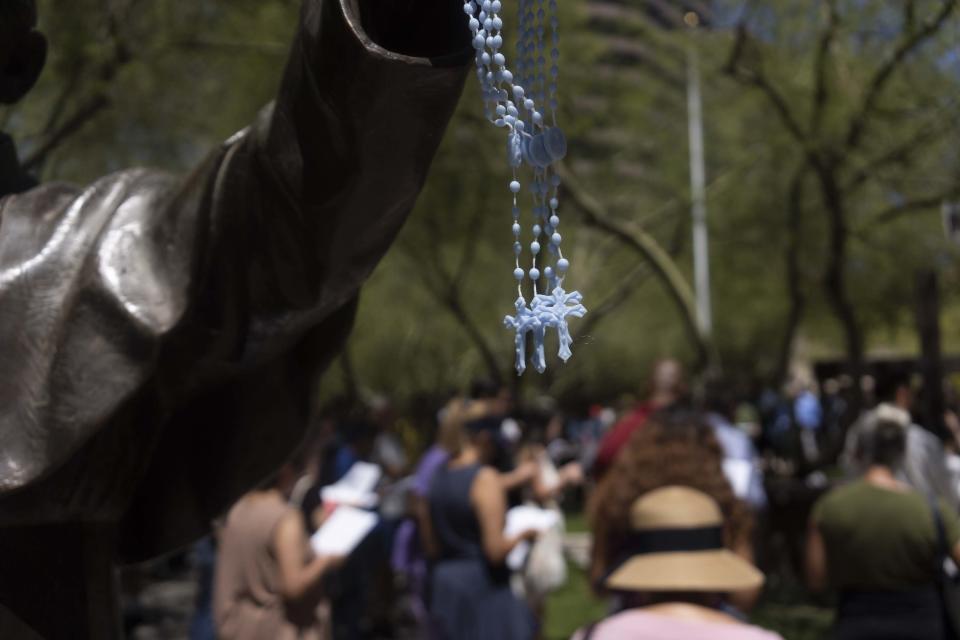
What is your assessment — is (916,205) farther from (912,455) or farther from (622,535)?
(622,535)

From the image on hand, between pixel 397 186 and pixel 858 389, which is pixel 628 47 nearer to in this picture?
→ pixel 858 389

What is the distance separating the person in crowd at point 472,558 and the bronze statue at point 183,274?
5.21 m

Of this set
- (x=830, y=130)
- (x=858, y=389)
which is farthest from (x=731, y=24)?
(x=858, y=389)

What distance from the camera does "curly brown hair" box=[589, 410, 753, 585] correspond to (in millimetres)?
3570

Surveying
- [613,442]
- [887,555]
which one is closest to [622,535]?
[887,555]

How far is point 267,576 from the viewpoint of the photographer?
559 cm

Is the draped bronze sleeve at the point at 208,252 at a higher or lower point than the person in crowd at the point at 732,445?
higher

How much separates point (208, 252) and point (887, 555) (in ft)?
14.7

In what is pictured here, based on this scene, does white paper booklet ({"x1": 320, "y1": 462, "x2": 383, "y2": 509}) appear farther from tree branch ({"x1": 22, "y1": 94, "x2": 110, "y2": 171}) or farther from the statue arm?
the statue arm

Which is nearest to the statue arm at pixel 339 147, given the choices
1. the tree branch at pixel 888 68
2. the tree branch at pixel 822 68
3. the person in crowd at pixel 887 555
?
the person in crowd at pixel 887 555

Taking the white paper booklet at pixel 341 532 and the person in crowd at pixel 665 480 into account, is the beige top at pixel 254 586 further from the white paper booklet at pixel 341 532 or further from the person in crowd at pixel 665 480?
the person in crowd at pixel 665 480

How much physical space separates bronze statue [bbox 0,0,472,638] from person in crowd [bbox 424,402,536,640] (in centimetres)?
521

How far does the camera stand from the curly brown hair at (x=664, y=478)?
357 cm

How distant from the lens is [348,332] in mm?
1908
